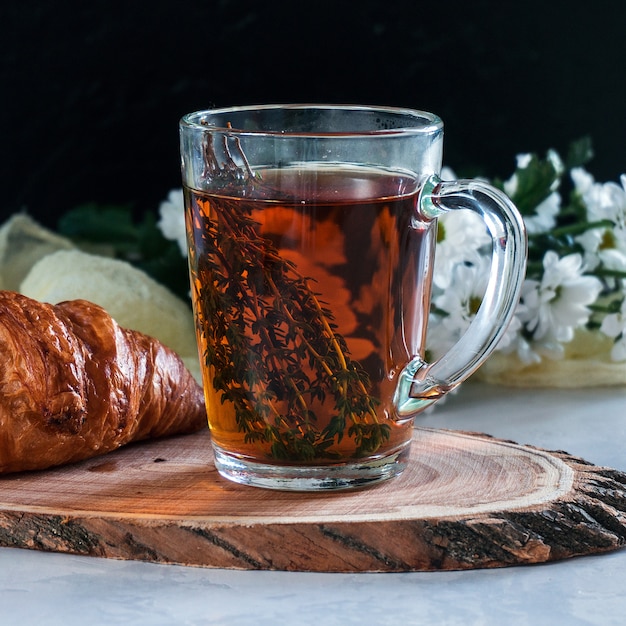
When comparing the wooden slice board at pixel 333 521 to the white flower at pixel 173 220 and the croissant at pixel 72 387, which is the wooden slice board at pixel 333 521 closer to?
the croissant at pixel 72 387

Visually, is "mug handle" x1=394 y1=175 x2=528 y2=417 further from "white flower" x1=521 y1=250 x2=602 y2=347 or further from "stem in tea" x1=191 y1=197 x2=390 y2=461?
"white flower" x1=521 y1=250 x2=602 y2=347

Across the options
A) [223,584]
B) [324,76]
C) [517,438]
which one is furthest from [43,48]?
[223,584]

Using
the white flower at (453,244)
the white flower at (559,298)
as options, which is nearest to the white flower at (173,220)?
the white flower at (453,244)

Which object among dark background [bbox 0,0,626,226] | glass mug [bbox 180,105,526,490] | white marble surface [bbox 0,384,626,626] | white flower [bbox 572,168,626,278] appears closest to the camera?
white marble surface [bbox 0,384,626,626]

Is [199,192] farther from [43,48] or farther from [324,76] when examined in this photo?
[43,48]

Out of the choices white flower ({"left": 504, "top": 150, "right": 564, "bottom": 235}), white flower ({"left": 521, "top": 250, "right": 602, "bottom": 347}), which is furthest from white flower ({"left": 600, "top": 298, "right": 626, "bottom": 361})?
white flower ({"left": 504, "top": 150, "right": 564, "bottom": 235})

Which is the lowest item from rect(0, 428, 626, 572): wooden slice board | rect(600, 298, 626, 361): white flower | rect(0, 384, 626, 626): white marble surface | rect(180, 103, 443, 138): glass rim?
rect(0, 384, 626, 626): white marble surface

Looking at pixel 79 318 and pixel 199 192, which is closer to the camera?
pixel 199 192
